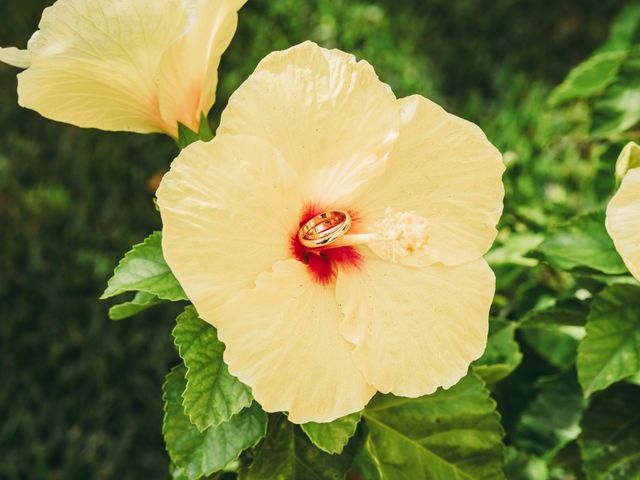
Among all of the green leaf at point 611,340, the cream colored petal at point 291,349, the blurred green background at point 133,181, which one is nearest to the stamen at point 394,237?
the cream colored petal at point 291,349

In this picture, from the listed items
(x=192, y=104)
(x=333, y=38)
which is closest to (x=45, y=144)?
(x=333, y=38)

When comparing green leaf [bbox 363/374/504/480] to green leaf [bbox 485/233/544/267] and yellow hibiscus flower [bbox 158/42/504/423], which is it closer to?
yellow hibiscus flower [bbox 158/42/504/423]

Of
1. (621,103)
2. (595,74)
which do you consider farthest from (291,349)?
(595,74)

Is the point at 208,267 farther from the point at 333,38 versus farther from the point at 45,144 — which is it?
the point at 333,38

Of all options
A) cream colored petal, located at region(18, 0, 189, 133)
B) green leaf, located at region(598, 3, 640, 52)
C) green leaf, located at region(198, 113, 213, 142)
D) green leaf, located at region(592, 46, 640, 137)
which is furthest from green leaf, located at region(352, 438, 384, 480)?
green leaf, located at region(598, 3, 640, 52)

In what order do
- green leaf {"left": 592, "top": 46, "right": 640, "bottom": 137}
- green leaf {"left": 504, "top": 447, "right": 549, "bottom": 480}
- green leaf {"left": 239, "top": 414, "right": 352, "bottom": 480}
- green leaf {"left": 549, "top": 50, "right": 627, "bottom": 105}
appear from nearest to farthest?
green leaf {"left": 239, "top": 414, "right": 352, "bottom": 480}
green leaf {"left": 504, "top": 447, "right": 549, "bottom": 480}
green leaf {"left": 592, "top": 46, "right": 640, "bottom": 137}
green leaf {"left": 549, "top": 50, "right": 627, "bottom": 105}

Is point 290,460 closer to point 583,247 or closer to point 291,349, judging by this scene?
point 291,349

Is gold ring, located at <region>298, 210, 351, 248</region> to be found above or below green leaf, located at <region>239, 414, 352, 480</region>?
above
